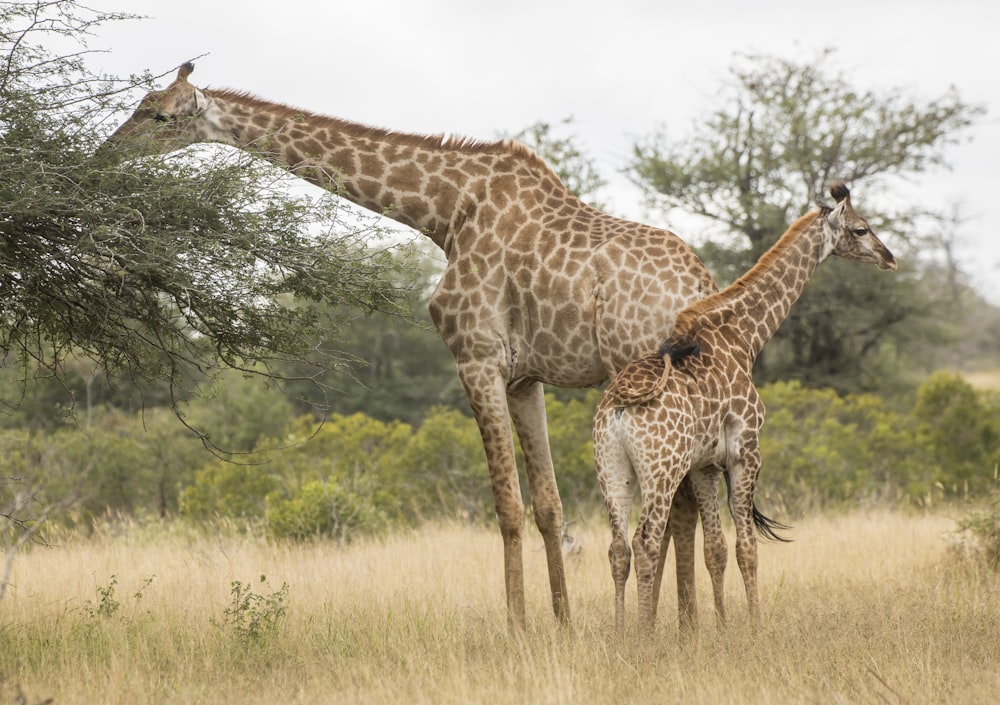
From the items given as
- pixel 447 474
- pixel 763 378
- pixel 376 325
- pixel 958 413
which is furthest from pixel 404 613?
pixel 376 325

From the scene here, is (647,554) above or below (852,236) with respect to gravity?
below

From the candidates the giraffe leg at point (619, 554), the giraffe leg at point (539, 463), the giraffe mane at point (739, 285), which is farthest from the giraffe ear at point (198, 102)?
the giraffe leg at point (619, 554)

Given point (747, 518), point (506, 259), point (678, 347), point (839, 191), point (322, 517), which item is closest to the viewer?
point (678, 347)

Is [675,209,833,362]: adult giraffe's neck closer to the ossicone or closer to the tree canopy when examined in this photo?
the ossicone

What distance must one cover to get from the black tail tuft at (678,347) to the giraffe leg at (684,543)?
915mm

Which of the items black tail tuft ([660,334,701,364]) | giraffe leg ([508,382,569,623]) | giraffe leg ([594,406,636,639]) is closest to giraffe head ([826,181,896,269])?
black tail tuft ([660,334,701,364])

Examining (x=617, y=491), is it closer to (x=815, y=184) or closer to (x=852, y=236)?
(x=852, y=236)

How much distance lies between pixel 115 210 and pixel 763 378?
1632 centimetres

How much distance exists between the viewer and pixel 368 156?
24.7ft

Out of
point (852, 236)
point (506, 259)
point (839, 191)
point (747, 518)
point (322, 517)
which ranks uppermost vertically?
point (839, 191)

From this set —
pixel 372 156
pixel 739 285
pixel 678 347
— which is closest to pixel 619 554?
pixel 678 347

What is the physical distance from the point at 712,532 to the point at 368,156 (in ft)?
11.1

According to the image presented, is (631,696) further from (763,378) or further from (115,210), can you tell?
(763,378)

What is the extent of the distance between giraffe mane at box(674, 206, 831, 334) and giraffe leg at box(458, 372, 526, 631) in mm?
1271
